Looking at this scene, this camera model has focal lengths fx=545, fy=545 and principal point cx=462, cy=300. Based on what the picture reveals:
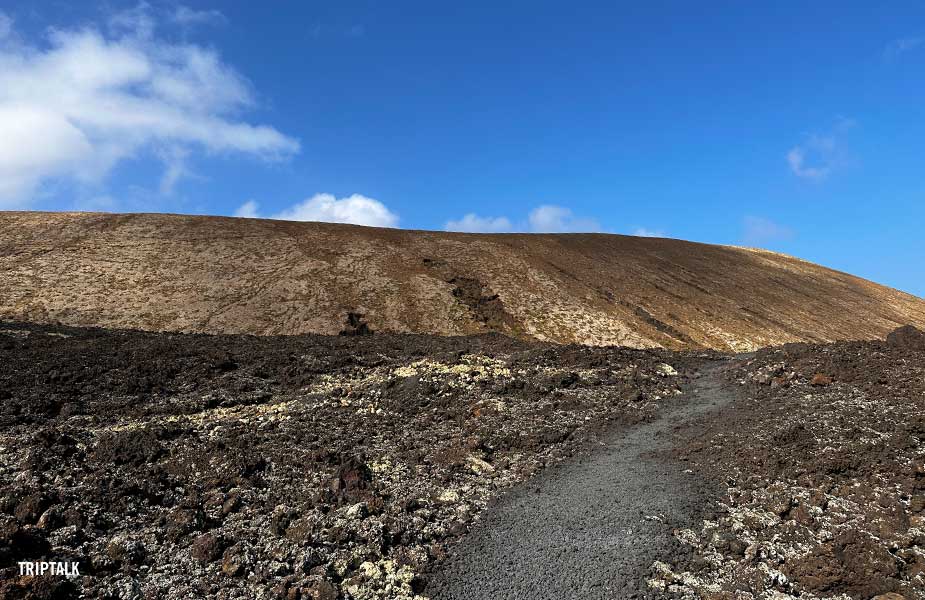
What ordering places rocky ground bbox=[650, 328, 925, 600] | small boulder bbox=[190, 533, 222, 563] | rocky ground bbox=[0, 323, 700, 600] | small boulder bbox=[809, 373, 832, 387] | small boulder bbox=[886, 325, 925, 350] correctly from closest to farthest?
1. rocky ground bbox=[650, 328, 925, 600]
2. rocky ground bbox=[0, 323, 700, 600]
3. small boulder bbox=[190, 533, 222, 563]
4. small boulder bbox=[809, 373, 832, 387]
5. small boulder bbox=[886, 325, 925, 350]

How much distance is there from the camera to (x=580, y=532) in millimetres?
11703

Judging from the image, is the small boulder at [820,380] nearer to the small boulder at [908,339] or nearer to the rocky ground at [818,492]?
the rocky ground at [818,492]

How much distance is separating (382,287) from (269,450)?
32392 millimetres

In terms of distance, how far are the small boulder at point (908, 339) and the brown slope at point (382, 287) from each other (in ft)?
62.3

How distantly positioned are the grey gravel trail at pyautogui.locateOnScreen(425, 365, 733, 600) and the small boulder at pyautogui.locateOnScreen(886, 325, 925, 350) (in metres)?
14.5

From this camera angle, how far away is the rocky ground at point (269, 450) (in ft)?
33.8

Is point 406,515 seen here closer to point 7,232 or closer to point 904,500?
point 904,500

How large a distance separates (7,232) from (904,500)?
6855cm

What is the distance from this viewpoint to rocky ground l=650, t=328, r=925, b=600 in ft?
31.6

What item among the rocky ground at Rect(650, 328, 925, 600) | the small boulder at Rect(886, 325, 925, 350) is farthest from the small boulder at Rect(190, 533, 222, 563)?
the small boulder at Rect(886, 325, 925, 350)

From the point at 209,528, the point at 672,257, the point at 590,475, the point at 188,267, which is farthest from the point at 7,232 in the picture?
the point at 672,257

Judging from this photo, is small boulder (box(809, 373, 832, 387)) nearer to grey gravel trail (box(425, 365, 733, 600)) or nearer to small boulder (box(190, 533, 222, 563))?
grey gravel trail (box(425, 365, 733, 600))

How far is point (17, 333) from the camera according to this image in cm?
2772

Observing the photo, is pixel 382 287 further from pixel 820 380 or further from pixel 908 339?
pixel 908 339
